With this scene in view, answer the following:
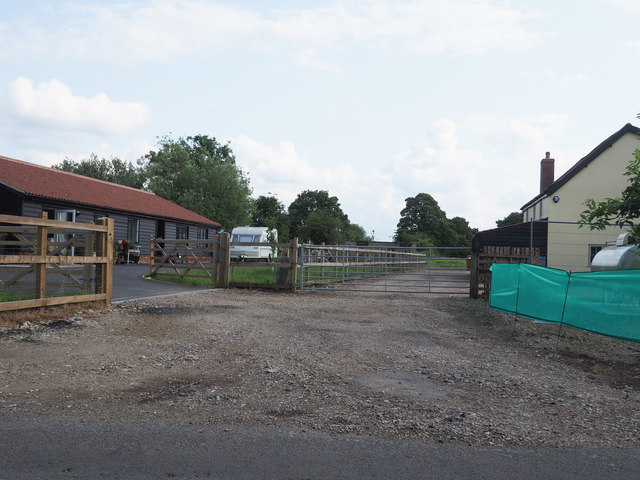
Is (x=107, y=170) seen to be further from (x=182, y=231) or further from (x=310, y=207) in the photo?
(x=310, y=207)

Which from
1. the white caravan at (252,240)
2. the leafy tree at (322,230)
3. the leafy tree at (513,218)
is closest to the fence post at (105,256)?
the white caravan at (252,240)

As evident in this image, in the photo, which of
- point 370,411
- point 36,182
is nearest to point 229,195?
point 36,182

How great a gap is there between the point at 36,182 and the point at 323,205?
71.5 meters

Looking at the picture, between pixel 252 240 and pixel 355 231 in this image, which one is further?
pixel 355 231

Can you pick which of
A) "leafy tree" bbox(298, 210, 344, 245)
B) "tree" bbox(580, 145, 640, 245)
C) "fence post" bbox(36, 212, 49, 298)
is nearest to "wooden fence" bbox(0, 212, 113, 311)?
"fence post" bbox(36, 212, 49, 298)

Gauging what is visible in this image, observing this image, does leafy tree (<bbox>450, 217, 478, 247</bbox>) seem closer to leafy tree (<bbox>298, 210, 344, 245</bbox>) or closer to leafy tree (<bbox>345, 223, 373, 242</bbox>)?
leafy tree (<bbox>345, 223, 373, 242</bbox>)

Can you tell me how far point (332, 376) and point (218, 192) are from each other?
44.6 meters

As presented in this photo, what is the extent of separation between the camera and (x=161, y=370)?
6.30m

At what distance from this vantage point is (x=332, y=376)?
20.4ft

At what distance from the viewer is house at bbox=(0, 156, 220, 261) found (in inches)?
914

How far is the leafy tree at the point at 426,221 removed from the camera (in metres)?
84.8

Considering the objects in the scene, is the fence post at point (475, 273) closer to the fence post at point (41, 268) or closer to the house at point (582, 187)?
the house at point (582, 187)

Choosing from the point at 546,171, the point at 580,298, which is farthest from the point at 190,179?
the point at 580,298

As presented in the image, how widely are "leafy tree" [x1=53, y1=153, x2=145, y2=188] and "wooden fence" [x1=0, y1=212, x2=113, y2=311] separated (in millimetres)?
48990
